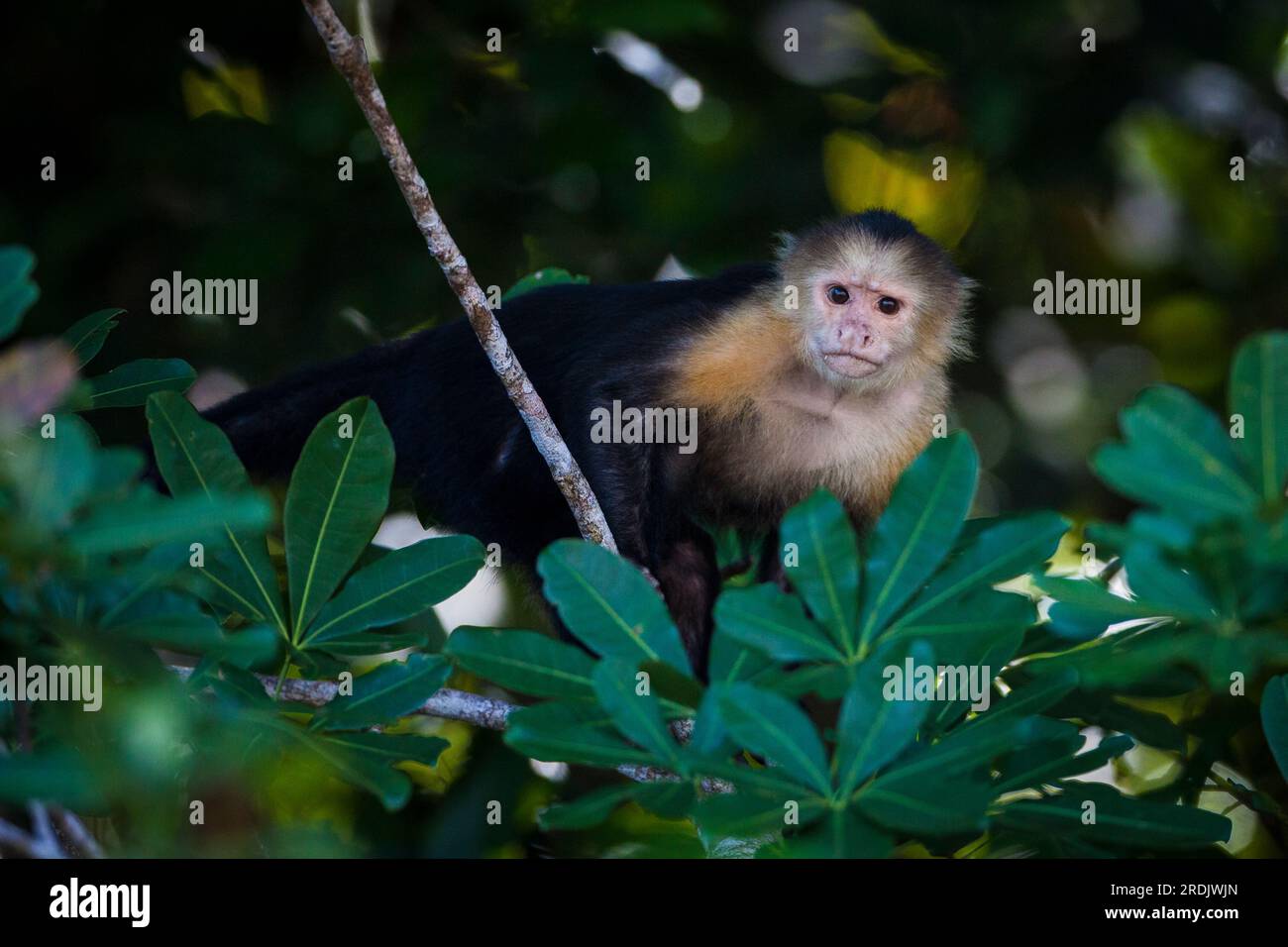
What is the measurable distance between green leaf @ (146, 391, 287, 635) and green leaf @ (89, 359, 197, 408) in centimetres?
44

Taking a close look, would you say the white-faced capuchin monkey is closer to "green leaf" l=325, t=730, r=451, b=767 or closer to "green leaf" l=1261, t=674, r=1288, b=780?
"green leaf" l=325, t=730, r=451, b=767

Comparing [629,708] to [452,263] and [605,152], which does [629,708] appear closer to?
[452,263]

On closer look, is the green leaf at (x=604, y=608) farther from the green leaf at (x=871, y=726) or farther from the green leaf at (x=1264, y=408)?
the green leaf at (x=1264, y=408)

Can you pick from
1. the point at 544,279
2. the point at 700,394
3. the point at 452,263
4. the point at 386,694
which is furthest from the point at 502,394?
the point at 386,694

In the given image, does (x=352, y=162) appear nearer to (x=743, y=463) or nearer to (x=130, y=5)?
(x=130, y=5)

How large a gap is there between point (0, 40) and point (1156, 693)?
5.48 metres

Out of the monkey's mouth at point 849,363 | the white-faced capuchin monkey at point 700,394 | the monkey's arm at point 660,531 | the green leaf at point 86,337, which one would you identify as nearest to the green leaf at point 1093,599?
the monkey's arm at point 660,531

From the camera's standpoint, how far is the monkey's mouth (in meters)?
4.94

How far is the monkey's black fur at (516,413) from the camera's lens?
4969 millimetres

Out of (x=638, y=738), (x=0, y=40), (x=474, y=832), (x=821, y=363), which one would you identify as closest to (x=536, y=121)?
(x=821, y=363)

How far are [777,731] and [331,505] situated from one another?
50.5 inches

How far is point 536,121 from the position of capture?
5.80 meters

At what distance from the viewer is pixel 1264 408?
242cm

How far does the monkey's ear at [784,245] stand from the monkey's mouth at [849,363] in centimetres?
70
